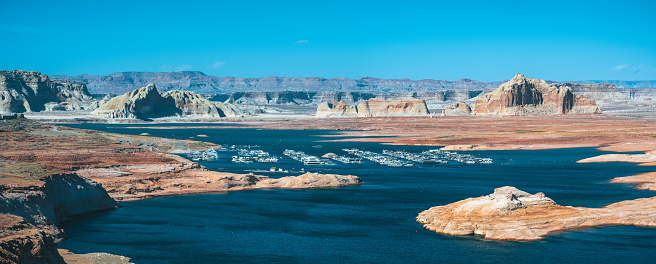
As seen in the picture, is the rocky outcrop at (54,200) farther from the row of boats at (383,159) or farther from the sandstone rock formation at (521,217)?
the row of boats at (383,159)

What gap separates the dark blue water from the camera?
1687 inches

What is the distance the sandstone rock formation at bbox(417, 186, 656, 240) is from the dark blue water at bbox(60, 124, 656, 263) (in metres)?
1.01

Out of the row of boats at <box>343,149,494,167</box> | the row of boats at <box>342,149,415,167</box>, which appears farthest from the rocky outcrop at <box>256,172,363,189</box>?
the row of boats at <box>343,149,494,167</box>

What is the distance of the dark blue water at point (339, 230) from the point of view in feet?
141

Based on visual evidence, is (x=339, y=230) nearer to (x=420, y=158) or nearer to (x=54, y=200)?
(x=54, y=200)

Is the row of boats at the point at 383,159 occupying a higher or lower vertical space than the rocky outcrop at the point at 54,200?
lower

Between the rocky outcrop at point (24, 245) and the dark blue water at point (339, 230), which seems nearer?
the rocky outcrop at point (24, 245)

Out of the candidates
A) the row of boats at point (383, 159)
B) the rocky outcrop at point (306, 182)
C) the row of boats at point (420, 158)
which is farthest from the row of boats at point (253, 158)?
the rocky outcrop at point (306, 182)

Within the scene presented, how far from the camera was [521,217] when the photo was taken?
48.5m

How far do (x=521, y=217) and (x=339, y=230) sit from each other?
14.1m

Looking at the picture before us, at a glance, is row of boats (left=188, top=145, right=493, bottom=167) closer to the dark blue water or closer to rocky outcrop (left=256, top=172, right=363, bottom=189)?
the dark blue water

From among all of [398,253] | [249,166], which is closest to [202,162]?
[249,166]

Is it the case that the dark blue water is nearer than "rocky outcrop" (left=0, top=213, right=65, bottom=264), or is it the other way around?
"rocky outcrop" (left=0, top=213, right=65, bottom=264)

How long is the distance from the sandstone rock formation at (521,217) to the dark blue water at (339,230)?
3.32ft
